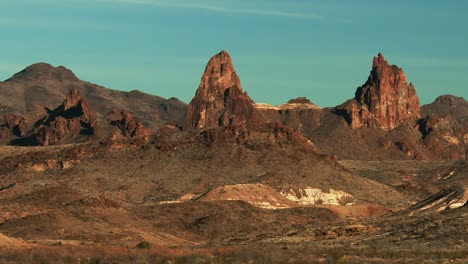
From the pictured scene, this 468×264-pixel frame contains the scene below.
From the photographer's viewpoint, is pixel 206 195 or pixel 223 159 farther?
pixel 223 159

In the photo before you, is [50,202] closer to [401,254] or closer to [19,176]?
[19,176]

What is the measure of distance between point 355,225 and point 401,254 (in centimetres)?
2945

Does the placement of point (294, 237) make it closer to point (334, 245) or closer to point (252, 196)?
point (334, 245)

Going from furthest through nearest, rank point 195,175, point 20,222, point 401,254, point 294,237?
point 195,175
point 20,222
point 294,237
point 401,254

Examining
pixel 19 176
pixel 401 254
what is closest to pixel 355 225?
pixel 401 254

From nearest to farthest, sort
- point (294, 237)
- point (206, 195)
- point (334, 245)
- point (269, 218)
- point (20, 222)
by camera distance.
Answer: point (334, 245), point (294, 237), point (20, 222), point (269, 218), point (206, 195)

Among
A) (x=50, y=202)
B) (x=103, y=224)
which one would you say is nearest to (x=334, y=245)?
(x=103, y=224)

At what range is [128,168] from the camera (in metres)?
198

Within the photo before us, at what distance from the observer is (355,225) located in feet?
332

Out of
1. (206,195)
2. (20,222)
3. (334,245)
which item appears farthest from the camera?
(206,195)

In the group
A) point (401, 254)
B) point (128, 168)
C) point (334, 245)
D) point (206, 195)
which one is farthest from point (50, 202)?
point (401, 254)

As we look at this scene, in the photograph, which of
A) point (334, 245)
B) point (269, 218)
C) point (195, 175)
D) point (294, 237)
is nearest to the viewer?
point (334, 245)

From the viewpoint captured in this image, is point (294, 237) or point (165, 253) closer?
point (165, 253)

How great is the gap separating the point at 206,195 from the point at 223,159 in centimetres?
3573
